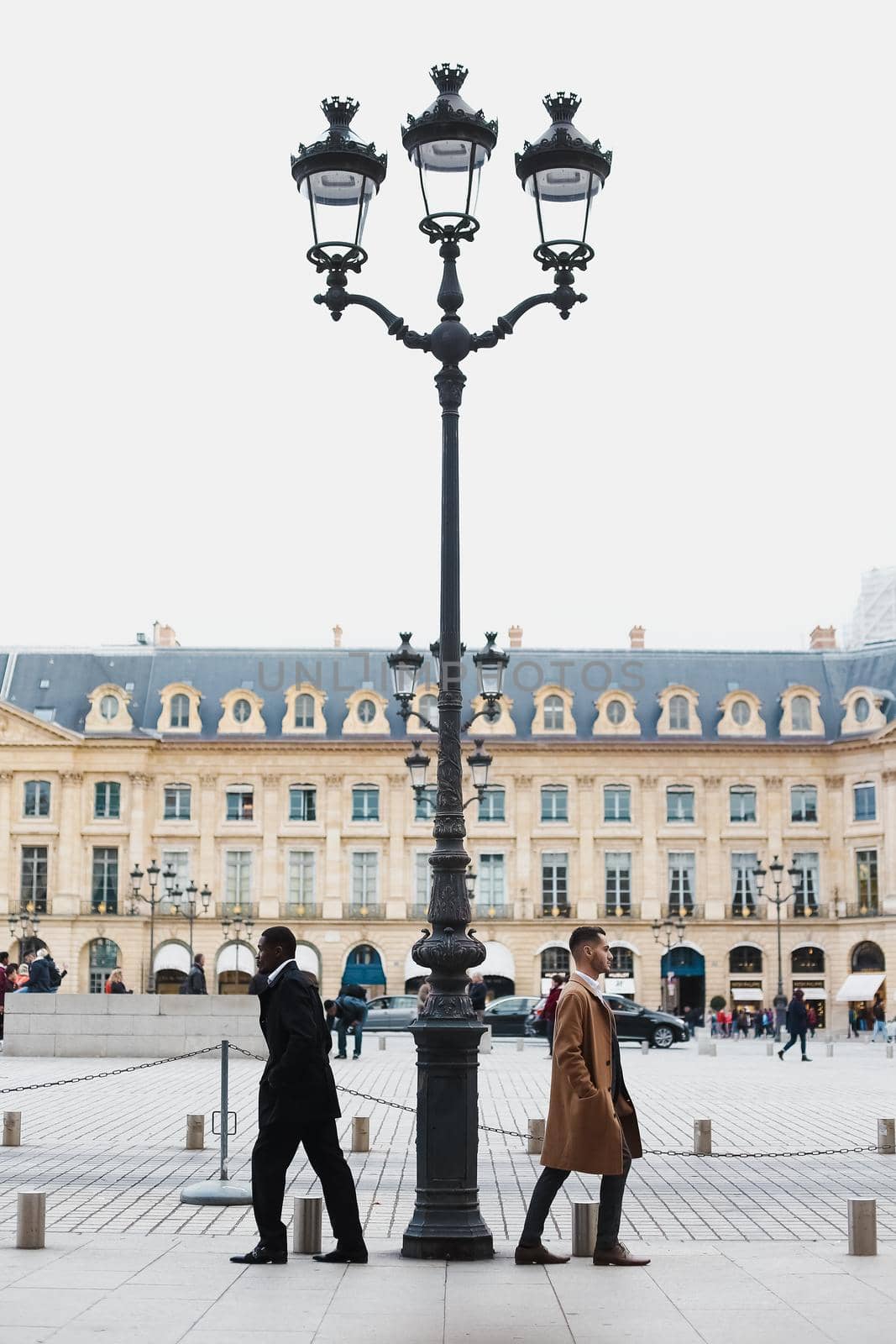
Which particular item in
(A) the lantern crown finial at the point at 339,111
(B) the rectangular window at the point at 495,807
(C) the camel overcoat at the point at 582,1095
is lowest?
(C) the camel overcoat at the point at 582,1095

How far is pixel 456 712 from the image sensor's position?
10453mm

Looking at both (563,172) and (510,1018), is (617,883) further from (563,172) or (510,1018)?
(563,172)

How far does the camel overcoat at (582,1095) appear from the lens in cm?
904

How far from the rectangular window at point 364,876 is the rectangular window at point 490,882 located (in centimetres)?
415

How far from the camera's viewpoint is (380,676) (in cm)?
7019

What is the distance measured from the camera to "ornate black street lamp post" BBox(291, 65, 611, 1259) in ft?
31.2

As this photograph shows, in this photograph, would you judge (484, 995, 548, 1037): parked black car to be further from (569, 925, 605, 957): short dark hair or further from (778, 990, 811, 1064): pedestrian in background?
(569, 925, 605, 957): short dark hair

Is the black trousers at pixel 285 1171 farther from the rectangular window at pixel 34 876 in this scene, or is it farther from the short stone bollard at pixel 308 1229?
the rectangular window at pixel 34 876

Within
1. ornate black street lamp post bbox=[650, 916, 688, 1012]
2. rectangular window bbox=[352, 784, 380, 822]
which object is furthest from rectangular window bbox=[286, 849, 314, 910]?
ornate black street lamp post bbox=[650, 916, 688, 1012]

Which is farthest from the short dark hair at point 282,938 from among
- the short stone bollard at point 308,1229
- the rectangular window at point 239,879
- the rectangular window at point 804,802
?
the rectangular window at point 804,802

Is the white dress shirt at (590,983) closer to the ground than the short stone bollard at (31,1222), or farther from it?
farther from it

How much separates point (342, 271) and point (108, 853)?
59.2 meters

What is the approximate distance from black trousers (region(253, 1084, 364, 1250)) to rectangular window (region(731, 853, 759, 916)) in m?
59.0

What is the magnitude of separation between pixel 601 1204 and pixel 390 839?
58.8m
